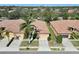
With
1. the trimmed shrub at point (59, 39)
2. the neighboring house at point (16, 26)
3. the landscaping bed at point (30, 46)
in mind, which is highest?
the neighboring house at point (16, 26)

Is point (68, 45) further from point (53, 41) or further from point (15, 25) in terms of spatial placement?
point (15, 25)

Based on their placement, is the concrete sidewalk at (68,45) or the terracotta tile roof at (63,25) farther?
the terracotta tile roof at (63,25)

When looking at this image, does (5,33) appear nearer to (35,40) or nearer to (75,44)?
(35,40)

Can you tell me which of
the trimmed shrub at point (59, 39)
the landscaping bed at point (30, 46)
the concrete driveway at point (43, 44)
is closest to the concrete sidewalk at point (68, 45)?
the trimmed shrub at point (59, 39)

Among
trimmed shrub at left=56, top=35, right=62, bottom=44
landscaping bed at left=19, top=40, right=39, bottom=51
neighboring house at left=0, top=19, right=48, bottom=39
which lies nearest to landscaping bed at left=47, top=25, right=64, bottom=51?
trimmed shrub at left=56, top=35, right=62, bottom=44

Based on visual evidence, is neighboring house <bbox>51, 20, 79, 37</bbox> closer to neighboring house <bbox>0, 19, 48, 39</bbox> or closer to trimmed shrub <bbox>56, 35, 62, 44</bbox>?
trimmed shrub <bbox>56, 35, 62, 44</bbox>

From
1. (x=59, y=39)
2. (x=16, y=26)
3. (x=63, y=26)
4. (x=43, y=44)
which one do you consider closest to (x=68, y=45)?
(x=59, y=39)

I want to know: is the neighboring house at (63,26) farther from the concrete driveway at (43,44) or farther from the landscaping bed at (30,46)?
the landscaping bed at (30,46)
